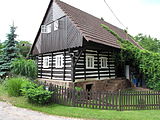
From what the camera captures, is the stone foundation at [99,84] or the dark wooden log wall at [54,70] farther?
the dark wooden log wall at [54,70]

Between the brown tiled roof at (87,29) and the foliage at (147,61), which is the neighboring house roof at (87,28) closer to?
the brown tiled roof at (87,29)

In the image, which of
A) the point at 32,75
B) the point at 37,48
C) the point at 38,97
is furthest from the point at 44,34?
the point at 38,97

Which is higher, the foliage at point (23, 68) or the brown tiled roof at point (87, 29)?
the brown tiled roof at point (87, 29)

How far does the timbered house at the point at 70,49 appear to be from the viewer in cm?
966

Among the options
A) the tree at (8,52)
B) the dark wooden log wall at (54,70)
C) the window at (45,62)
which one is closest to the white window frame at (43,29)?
the dark wooden log wall at (54,70)

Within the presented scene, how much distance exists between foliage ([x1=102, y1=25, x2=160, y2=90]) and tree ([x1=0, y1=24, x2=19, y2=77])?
13.2 metres

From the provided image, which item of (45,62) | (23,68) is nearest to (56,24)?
(45,62)

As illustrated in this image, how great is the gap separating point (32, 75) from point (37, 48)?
3.03 m

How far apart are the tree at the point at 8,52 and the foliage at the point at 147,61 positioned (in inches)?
519

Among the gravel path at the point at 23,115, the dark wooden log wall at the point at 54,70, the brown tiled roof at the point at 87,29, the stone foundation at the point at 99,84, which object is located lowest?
the gravel path at the point at 23,115

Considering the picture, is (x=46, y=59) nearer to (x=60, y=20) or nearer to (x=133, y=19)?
(x=60, y=20)

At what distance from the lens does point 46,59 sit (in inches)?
523

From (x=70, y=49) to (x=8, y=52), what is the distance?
33.1 feet

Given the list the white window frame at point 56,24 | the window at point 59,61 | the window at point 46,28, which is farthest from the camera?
the window at point 46,28
